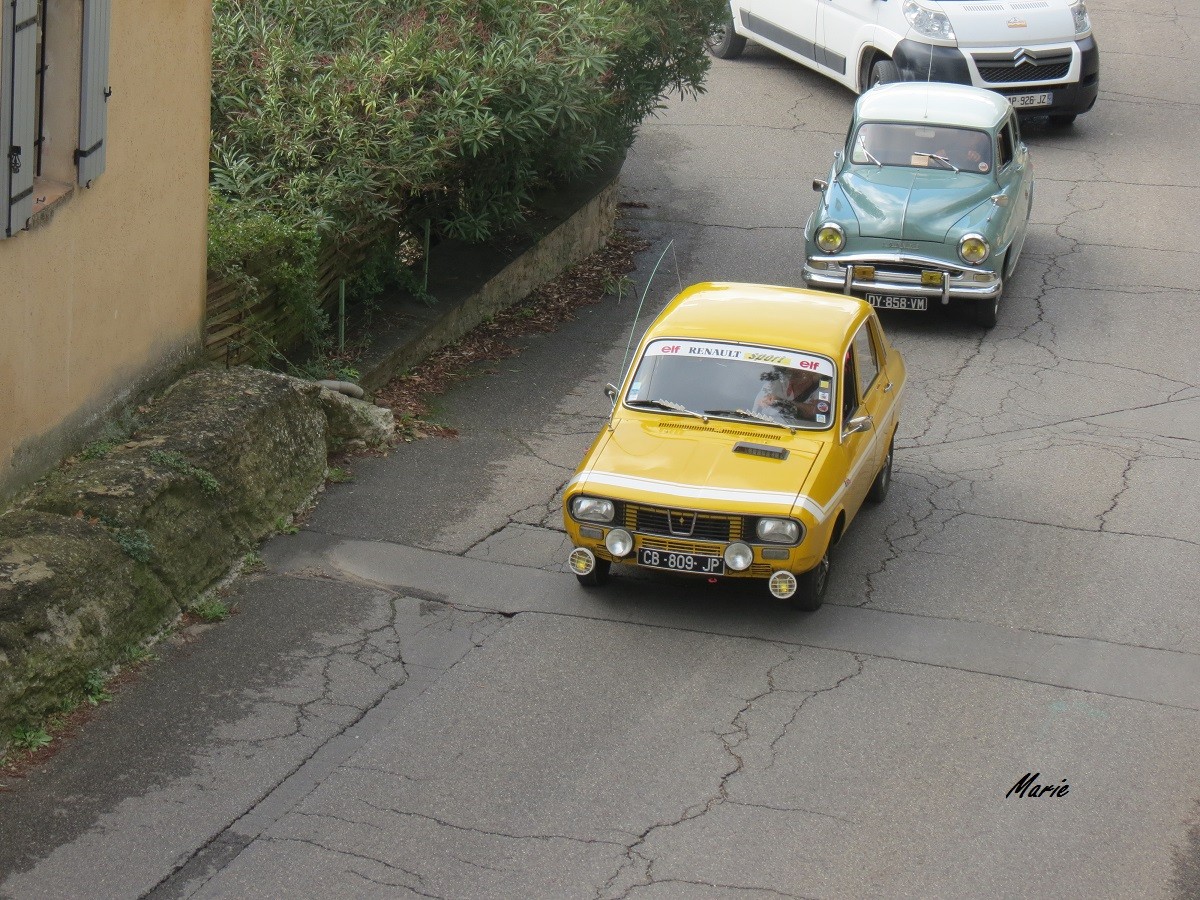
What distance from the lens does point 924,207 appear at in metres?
14.0

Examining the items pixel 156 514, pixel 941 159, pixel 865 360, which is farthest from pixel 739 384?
pixel 941 159

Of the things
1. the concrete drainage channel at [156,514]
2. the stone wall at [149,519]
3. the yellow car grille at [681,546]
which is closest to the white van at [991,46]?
the concrete drainage channel at [156,514]

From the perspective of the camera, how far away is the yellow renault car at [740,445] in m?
8.48

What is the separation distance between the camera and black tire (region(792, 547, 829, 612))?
8.76 m

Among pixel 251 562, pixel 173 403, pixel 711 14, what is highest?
pixel 711 14

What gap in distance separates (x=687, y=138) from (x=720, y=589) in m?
11.9

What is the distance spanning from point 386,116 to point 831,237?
14.9 feet

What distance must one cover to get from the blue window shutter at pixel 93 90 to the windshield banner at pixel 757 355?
12.0ft

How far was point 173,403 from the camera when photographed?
9617 mm

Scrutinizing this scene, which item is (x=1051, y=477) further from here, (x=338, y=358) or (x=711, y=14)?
(x=711, y=14)

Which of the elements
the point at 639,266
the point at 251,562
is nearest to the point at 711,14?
the point at 639,266

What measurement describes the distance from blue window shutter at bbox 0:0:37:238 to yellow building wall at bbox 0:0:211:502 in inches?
8.5
